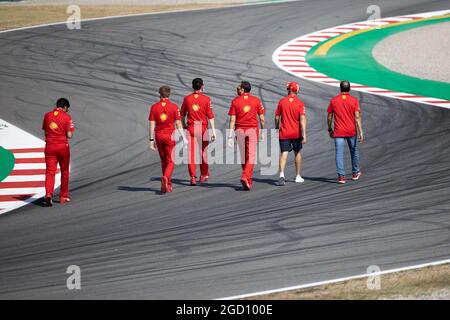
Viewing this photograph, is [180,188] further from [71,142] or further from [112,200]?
[71,142]

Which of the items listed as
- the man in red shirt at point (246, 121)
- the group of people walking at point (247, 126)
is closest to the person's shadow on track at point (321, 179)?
the group of people walking at point (247, 126)

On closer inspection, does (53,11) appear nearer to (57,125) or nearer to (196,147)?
(196,147)

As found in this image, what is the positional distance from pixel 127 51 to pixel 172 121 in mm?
11955

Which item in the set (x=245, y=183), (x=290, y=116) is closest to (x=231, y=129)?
(x=245, y=183)

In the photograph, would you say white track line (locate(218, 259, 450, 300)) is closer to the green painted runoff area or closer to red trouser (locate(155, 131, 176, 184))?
red trouser (locate(155, 131, 176, 184))

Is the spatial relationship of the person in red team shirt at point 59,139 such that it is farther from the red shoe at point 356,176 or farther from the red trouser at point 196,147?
the red shoe at point 356,176

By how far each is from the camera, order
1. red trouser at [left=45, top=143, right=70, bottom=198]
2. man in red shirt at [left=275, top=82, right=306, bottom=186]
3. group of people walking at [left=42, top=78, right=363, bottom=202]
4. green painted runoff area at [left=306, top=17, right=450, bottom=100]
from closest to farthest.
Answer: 1. red trouser at [left=45, top=143, right=70, bottom=198]
2. group of people walking at [left=42, top=78, right=363, bottom=202]
3. man in red shirt at [left=275, top=82, right=306, bottom=186]
4. green painted runoff area at [left=306, top=17, right=450, bottom=100]

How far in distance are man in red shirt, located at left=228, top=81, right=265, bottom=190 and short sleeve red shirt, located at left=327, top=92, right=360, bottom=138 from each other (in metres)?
1.27

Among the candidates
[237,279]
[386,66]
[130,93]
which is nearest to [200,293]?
[237,279]

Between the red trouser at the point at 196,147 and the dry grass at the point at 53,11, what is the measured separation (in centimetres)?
1686

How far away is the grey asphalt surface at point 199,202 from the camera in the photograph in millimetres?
10938

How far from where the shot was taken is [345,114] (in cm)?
1548

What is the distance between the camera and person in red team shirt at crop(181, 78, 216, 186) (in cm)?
1548

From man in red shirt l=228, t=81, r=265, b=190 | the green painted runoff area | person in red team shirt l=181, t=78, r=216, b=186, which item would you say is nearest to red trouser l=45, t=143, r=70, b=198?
person in red team shirt l=181, t=78, r=216, b=186
